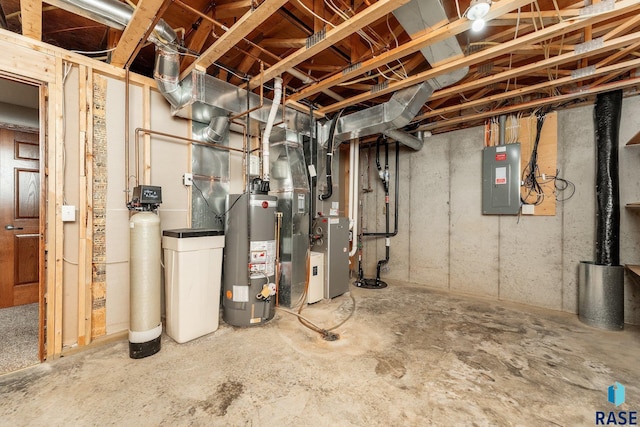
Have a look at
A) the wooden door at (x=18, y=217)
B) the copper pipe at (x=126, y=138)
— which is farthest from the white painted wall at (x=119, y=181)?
the wooden door at (x=18, y=217)

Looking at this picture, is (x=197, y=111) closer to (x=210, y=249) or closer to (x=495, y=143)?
(x=210, y=249)

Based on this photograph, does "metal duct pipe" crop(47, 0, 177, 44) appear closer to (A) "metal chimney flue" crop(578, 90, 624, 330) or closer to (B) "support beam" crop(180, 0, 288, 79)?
(B) "support beam" crop(180, 0, 288, 79)

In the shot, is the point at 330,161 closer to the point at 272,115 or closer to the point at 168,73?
the point at 272,115

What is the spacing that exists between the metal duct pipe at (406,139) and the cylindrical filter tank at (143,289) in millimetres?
2924

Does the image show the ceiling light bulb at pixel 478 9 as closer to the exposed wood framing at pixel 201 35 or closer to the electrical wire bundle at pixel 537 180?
the exposed wood framing at pixel 201 35

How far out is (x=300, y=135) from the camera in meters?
3.50

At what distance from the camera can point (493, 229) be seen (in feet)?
12.0

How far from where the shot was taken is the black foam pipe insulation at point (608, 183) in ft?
9.12

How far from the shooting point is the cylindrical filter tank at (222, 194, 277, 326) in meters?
2.58

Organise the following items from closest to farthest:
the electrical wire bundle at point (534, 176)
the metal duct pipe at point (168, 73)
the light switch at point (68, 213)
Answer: the light switch at point (68, 213) < the metal duct pipe at point (168, 73) < the electrical wire bundle at point (534, 176)

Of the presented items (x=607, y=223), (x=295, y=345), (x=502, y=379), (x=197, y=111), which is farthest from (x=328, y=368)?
(x=607, y=223)

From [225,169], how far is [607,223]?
14.2 ft

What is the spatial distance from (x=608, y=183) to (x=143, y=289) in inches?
185

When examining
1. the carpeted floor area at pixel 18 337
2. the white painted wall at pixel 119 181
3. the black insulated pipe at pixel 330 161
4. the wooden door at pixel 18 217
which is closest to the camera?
the carpeted floor area at pixel 18 337
